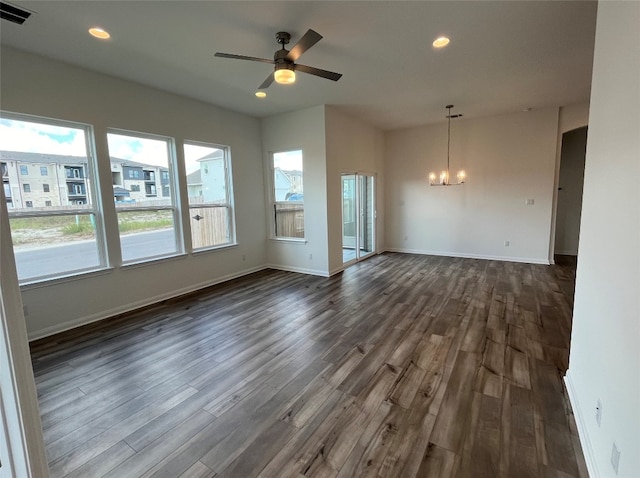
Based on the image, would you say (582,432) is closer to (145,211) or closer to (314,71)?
(314,71)

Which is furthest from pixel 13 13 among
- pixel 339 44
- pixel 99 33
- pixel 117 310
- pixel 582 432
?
pixel 582 432

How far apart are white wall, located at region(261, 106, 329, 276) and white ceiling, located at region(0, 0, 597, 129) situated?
69 centimetres

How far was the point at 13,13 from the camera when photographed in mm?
2496

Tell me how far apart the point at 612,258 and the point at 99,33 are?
14.4 ft

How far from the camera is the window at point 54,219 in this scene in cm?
326

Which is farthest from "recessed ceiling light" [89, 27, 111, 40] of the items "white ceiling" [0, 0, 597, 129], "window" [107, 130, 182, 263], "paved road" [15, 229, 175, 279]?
"paved road" [15, 229, 175, 279]

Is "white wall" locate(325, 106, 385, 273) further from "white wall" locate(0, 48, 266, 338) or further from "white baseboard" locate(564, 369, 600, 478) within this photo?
"white baseboard" locate(564, 369, 600, 478)

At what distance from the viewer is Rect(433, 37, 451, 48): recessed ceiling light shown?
3045mm

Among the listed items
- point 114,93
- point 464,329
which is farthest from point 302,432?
point 114,93

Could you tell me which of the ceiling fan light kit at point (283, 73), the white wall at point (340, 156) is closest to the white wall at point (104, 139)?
the white wall at point (340, 156)

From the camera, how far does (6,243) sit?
0.90 meters

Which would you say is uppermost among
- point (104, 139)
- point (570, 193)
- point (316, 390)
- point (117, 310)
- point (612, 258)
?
point (104, 139)

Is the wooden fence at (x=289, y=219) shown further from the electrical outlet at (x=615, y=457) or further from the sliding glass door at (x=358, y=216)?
the electrical outlet at (x=615, y=457)

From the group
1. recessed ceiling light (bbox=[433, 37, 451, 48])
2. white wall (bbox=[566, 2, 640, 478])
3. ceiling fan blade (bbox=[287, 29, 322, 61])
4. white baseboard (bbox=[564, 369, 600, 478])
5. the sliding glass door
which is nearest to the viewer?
white wall (bbox=[566, 2, 640, 478])
